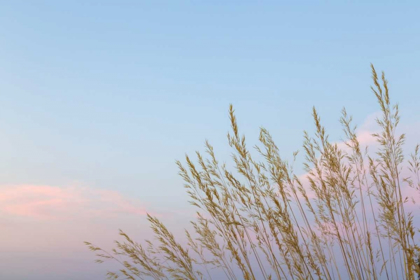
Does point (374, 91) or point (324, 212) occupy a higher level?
point (374, 91)

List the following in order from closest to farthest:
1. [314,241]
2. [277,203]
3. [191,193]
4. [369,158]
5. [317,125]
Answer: [277,203] → [191,193] → [314,241] → [317,125] → [369,158]

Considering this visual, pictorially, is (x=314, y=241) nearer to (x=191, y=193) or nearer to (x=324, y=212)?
(x=324, y=212)

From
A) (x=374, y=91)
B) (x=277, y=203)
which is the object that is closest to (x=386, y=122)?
(x=374, y=91)

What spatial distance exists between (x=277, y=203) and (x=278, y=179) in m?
0.51

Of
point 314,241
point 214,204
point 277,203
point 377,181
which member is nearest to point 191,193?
point 214,204

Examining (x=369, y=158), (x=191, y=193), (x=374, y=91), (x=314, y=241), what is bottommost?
(x=314, y=241)

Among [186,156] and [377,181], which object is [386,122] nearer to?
[377,181]

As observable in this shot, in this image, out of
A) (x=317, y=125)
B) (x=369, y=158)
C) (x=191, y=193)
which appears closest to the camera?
(x=191, y=193)

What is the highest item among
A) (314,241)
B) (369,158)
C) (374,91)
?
(374,91)

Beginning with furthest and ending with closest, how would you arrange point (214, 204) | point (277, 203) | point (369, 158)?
1. point (369, 158)
2. point (214, 204)
3. point (277, 203)

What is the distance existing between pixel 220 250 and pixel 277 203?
3.30 ft

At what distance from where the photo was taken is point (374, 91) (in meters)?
4.38

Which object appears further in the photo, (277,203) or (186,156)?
(186,156)

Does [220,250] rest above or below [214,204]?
below
